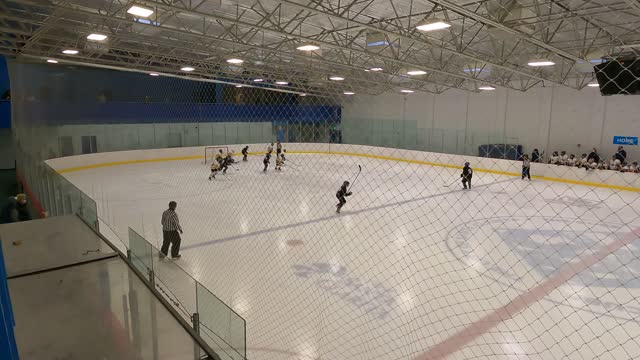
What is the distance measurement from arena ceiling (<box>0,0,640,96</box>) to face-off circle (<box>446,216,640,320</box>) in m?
4.40

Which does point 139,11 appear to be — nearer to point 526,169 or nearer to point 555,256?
point 555,256

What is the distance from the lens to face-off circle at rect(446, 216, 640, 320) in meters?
5.96

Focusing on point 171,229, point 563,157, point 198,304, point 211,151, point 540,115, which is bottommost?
point 171,229

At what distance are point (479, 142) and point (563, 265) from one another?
47.0 feet

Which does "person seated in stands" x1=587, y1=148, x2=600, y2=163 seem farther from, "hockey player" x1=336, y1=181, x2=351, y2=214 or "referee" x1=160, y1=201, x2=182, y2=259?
"referee" x1=160, y1=201, x2=182, y2=259

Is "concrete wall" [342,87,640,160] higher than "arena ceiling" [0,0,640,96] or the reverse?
the reverse

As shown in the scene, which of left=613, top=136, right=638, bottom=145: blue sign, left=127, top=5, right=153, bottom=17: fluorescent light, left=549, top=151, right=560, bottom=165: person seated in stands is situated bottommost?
left=549, top=151, right=560, bottom=165: person seated in stands

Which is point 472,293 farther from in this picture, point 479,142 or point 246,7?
point 479,142

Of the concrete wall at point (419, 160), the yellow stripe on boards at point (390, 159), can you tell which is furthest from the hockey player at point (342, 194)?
the concrete wall at point (419, 160)

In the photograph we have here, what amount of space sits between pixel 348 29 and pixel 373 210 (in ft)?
17.3

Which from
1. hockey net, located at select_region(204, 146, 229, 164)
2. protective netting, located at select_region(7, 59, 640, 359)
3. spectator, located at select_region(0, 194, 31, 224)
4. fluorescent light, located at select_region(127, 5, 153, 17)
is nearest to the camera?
protective netting, located at select_region(7, 59, 640, 359)

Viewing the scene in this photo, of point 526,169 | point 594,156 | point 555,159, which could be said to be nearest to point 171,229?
point 526,169

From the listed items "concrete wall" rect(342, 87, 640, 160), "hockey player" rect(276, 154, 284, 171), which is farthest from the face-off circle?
"hockey player" rect(276, 154, 284, 171)

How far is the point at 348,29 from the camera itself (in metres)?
12.0
